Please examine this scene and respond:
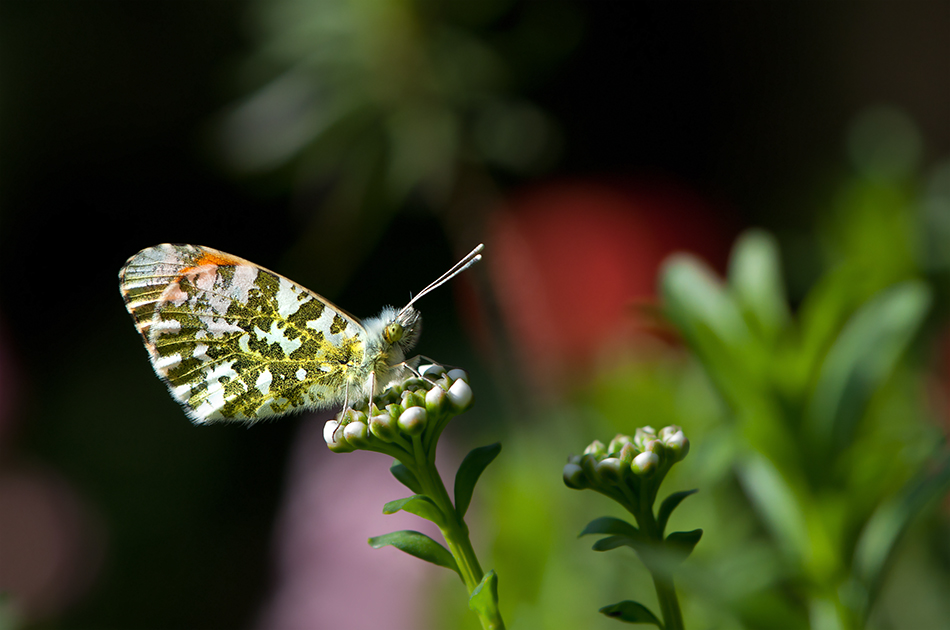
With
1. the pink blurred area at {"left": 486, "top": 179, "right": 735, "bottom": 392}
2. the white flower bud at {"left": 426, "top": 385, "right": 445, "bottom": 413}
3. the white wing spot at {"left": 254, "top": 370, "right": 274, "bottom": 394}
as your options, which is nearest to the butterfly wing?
the white wing spot at {"left": 254, "top": 370, "right": 274, "bottom": 394}

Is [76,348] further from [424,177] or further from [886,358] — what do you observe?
[886,358]

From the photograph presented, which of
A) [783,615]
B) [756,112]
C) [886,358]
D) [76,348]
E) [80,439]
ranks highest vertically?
[756,112]

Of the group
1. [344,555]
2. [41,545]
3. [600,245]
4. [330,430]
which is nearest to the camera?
[330,430]

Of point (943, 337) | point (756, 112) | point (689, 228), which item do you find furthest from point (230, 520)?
point (756, 112)

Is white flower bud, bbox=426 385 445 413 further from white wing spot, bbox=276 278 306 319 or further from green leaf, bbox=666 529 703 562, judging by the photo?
white wing spot, bbox=276 278 306 319

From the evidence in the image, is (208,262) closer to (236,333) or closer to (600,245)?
(236,333)

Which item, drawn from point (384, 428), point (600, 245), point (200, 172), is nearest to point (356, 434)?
point (384, 428)

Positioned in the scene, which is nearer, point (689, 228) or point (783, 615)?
point (783, 615)
